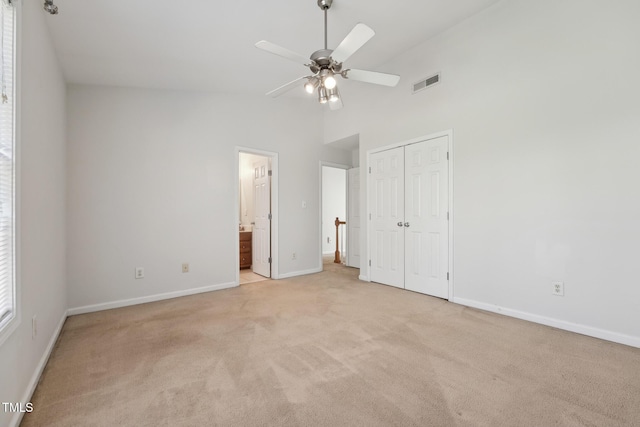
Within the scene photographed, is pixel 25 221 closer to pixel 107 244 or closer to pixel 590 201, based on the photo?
pixel 107 244

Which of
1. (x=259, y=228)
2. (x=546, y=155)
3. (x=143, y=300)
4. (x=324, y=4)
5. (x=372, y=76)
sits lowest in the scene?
(x=143, y=300)

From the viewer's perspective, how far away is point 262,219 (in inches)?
193

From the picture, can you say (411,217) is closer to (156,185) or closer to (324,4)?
(324,4)

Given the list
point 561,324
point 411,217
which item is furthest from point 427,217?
point 561,324

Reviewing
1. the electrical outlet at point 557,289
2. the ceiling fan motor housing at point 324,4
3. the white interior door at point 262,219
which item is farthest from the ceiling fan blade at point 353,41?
the white interior door at point 262,219

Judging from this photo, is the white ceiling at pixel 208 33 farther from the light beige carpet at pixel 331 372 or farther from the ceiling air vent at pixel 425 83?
the light beige carpet at pixel 331 372

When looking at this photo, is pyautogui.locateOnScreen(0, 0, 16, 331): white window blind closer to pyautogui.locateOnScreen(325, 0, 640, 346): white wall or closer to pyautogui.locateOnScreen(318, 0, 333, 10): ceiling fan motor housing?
pyautogui.locateOnScreen(318, 0, 333, 10): ceiling fan motor housing

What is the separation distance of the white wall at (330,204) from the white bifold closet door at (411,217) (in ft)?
10.3

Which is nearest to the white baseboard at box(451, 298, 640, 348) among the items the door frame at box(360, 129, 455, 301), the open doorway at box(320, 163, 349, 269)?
the door frame at box(360, 129, 455, 301)

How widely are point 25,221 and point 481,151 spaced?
3.85m

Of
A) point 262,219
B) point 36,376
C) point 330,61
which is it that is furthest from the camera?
point 262,219

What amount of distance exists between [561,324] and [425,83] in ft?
9.65

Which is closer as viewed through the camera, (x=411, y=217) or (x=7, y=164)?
(x=7, y=164)

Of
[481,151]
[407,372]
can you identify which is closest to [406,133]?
[481,151]
